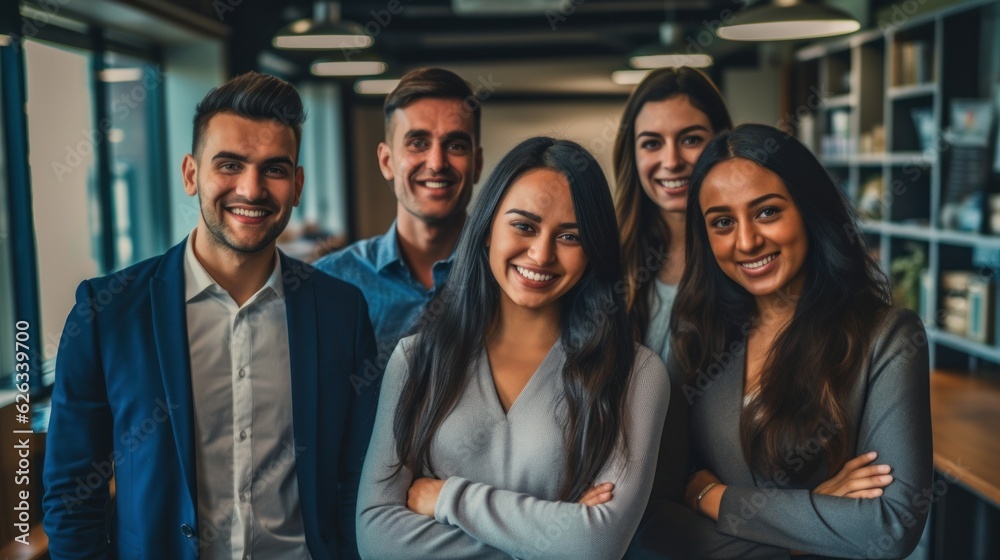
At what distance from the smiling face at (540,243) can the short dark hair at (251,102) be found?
20.3 inches

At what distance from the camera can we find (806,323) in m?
1.88

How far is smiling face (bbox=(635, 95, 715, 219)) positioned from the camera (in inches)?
93.8

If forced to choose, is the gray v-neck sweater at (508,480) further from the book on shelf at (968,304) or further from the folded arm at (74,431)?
the book on shelf at (968,304)

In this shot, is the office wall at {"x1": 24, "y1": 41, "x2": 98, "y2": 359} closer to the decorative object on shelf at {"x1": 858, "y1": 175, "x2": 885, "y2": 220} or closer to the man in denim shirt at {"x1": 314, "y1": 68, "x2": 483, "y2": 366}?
the man in denim shirt at {"x1": 314, "y1": 68, "x2": 483, "y2": 366}

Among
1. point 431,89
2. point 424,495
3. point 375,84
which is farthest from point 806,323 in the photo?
point 375,84

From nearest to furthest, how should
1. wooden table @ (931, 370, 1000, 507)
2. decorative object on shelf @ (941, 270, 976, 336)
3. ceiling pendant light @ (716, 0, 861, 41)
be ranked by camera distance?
wooden table @ (931, 370, 1000, 507) < ceiling pendant light @ (716, 0, 861, 41) < decorative object on shelf @ (941, 270, 976, 336)

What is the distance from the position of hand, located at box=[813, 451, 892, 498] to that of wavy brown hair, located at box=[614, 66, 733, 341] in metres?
0.75

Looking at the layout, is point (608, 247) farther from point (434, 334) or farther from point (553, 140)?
point (434, 334)

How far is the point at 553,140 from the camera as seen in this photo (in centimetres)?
181

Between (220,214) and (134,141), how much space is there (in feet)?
11.9

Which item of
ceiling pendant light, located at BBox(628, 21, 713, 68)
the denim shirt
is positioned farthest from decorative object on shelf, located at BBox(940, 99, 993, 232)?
the denim shirt

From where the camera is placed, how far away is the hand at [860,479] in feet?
5.59

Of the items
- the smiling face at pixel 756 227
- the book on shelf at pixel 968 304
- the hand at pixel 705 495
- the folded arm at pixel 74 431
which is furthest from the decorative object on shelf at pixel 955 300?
the folded arm at pixel 74 431

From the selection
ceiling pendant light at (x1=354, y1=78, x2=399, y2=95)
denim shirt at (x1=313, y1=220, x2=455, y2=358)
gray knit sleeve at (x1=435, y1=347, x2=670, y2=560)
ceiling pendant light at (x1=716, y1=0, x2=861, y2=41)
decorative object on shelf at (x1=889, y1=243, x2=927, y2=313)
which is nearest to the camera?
gray knit sleeve at (x1=435, y1=347, x2=670, y2=560)
